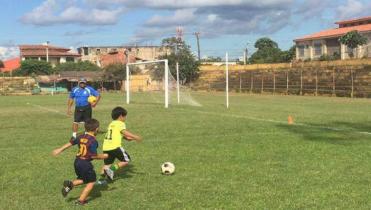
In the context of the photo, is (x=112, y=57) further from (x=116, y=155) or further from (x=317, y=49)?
(x=116, y=155)

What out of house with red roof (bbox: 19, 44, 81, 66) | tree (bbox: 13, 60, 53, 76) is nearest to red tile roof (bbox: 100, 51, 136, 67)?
house with red roof (bbox: 19, 44, 81, 66)

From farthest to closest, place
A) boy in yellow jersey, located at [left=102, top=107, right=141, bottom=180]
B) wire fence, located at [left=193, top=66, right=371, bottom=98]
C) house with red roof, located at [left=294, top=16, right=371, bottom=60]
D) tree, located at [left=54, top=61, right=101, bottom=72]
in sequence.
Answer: tree, located at [left=54, top=61, right=101, bottom=72], house with red roof, located at [left=294, top=16, right=371, bottom=60], wire fence, located at [left=193, top=66, right=371, bottom=98], boy in yellow jersey, located at [left=102, top=107, right=141, bottom=180]

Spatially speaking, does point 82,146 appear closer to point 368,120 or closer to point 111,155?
point 111,155

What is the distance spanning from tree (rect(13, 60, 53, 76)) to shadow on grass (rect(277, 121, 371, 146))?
83.1 metres

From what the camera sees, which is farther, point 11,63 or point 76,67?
point 11,63

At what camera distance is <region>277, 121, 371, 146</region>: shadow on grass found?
14.4 m

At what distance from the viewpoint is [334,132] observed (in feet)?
54.2

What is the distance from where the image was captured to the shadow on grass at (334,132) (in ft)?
47.3

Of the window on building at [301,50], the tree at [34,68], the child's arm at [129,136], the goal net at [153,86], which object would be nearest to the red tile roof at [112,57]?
the tree at [34,68]

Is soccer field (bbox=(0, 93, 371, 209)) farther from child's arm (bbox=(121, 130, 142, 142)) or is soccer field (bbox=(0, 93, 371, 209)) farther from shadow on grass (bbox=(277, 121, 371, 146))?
child's arm (bbox=(121, 130, 142, 142))

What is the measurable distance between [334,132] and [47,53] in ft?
354

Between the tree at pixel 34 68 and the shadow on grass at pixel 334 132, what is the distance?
273 ft

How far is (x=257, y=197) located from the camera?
779cm

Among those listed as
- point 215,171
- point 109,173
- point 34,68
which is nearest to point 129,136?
point 109,173
